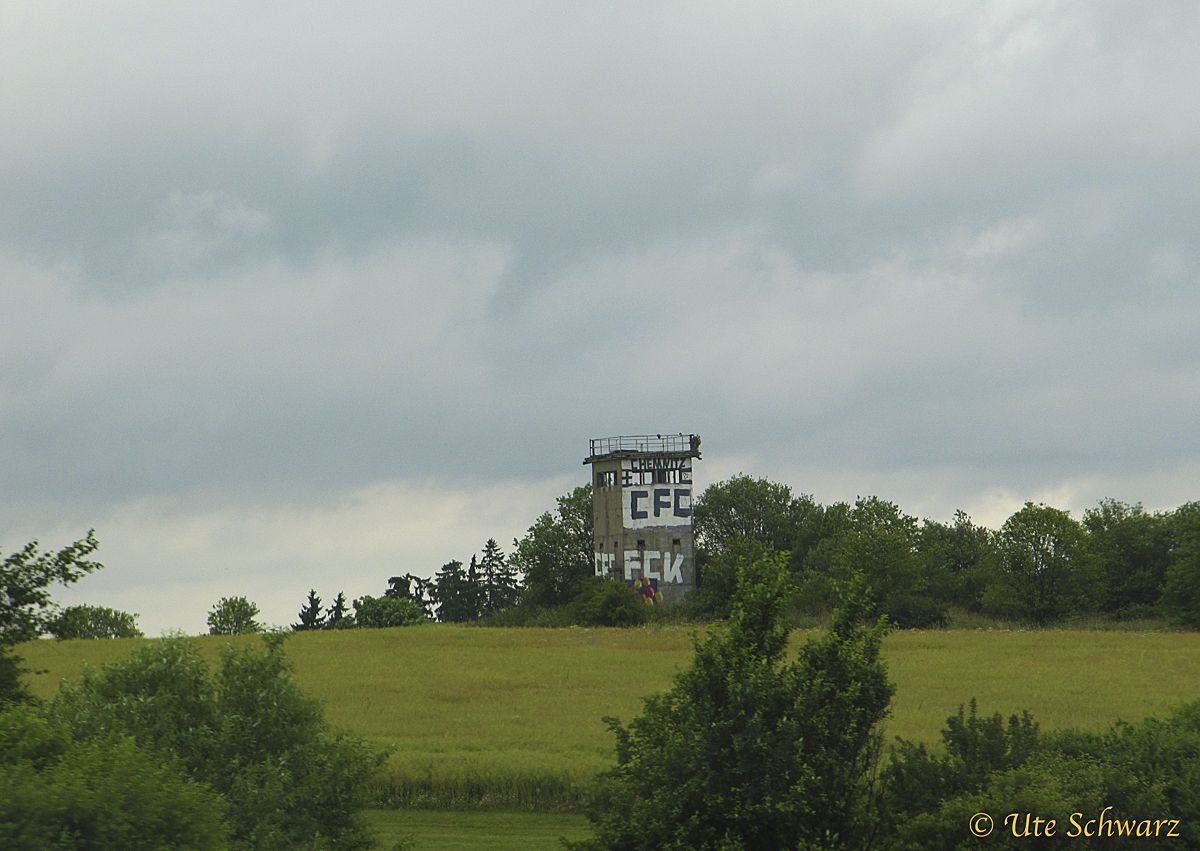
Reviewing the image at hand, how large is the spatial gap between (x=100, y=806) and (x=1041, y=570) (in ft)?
344

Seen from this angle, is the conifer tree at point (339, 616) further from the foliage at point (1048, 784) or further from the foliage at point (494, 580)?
the foliage at point (1048, 784)

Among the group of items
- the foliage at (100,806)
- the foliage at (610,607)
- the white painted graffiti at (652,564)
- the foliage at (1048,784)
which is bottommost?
the foliage at (1048,784)

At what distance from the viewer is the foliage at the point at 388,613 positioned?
168875 mm

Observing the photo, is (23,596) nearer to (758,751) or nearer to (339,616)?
(758,751)

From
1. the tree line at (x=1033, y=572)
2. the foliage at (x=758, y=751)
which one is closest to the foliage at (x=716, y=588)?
the tree line at (x=1033, y=572)

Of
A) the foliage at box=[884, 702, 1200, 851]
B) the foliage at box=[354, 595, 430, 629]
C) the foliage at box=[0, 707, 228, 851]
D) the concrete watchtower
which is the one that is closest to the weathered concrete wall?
the concrete watchtower

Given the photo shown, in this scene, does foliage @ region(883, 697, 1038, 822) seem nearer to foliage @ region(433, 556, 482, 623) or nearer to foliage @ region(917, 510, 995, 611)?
foliage @ region(917, 510, 995, 611)

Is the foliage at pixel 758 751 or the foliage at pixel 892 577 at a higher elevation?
the foliage at pixel 892 577

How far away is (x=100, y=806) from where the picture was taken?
15.9m

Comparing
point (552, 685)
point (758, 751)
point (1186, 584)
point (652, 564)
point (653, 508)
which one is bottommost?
point (552, 685)

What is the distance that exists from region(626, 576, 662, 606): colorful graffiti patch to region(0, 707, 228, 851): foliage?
294 ft

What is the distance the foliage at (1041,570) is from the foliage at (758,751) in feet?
285

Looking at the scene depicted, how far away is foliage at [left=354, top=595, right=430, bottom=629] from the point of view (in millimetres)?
168875

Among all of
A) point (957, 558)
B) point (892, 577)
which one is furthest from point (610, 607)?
point (957, 558)
